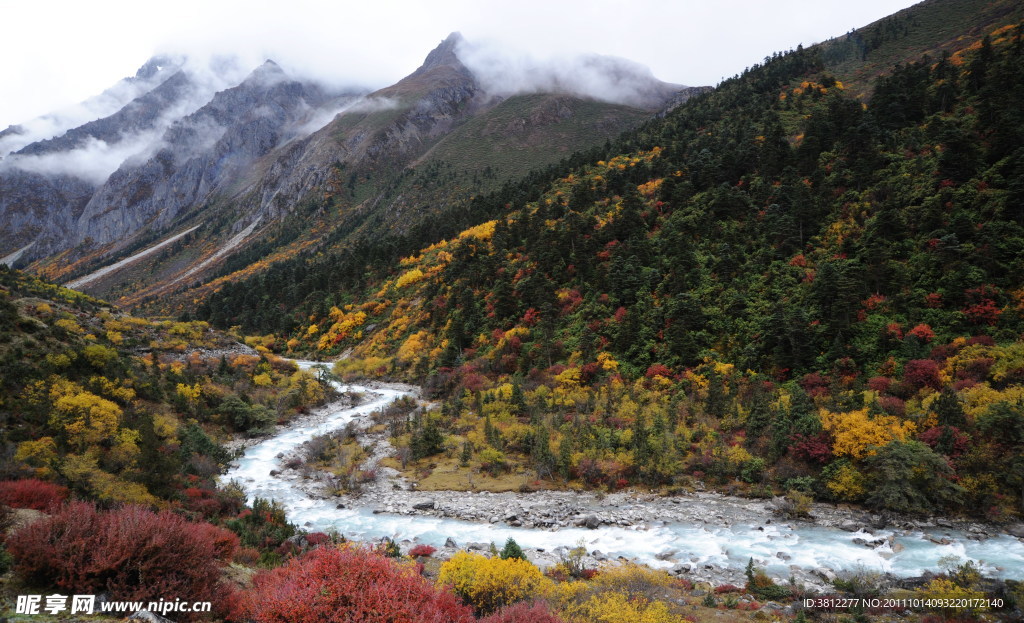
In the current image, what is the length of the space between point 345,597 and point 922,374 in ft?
89.6

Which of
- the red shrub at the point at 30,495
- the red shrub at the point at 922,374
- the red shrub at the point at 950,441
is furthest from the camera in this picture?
the red shrub at the point at 922,374

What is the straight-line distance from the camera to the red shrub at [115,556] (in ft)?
22.1

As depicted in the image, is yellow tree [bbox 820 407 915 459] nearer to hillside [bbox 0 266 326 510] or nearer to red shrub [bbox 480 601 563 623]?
red shrub [bbox 480 601 563 623]

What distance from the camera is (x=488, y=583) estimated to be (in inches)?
440

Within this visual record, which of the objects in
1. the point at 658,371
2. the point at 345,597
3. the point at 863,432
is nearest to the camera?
the point at 345,597

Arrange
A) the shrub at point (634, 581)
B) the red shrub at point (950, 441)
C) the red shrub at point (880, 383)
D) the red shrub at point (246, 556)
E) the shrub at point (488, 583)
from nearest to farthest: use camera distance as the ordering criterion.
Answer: the shrub at point (488, 583)
the red shrub at point (246, 556)
the shrub at point (634, 581)
the red shrub at point (950, 441)
the red shrub at point (880, 383)

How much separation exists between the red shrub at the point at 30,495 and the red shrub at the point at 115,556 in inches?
189

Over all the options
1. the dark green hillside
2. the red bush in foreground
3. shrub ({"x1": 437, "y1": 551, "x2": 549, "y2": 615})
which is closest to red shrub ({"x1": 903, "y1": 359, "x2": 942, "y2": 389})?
shrub ({"x1": 437, "y1": 551, "x2": 549, "y2": 615})

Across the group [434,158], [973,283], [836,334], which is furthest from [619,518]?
[434,158]

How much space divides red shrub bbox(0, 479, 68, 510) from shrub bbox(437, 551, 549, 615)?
378 inches

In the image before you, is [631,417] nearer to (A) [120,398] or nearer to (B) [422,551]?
(B) [422,551]

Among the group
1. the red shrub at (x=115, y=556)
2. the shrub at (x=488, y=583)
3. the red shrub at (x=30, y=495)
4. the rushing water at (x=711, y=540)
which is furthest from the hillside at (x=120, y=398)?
the shrub at (x=488, y=583)

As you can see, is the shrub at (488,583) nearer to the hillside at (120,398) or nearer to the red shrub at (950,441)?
the hillside at (120,398)

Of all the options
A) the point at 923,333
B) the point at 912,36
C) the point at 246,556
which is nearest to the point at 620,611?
the point at 246,556
